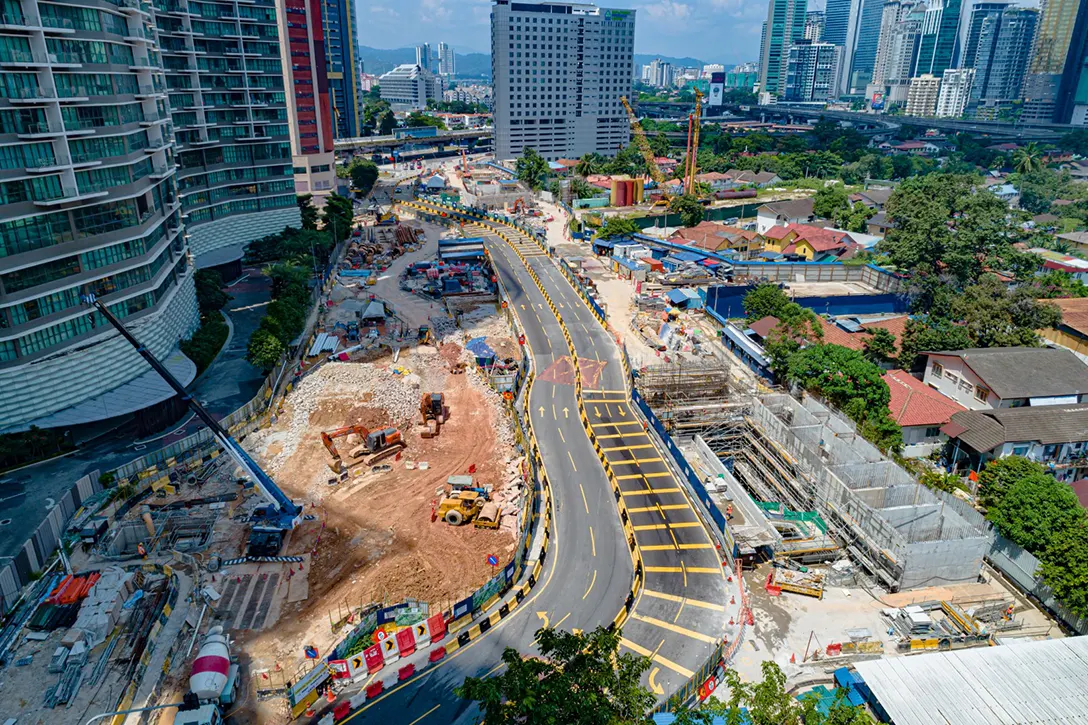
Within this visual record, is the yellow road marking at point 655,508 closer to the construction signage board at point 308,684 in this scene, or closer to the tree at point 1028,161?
the construction signage board at point 308,684

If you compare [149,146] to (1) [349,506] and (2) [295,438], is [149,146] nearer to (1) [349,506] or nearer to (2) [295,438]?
(2) [295,438]

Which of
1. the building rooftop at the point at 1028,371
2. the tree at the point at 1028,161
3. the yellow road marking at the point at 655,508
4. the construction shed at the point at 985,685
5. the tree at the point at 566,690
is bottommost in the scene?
the yellow road marking at the point at 655,508

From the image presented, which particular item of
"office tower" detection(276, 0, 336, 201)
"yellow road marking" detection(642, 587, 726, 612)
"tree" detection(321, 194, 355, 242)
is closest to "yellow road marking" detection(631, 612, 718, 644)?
"yellow road marking" detection(642, 587, 726, 612)

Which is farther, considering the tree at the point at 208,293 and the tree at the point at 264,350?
the tree at the point at 208,293

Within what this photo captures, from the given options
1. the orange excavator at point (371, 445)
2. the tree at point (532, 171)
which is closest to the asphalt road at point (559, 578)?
the orange excavator at point (371, 445)

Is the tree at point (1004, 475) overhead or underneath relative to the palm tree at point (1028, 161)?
underneath

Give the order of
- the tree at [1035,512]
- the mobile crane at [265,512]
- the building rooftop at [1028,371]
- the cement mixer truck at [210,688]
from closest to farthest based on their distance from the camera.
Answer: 1. the cement mixer truck at [210,688]
2. the tree at [1035,512]
3. the mobile crane at [265,512]
4. the building rooftop at [1028,371]

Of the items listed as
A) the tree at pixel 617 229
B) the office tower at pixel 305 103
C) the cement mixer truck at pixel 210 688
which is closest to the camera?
the cement mixer truck at pixel 210 688

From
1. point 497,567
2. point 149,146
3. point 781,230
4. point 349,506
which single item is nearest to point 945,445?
point 497,567
